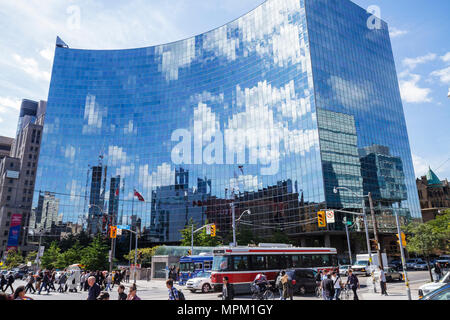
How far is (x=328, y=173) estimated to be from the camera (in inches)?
2657

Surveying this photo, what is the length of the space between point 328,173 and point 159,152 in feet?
190

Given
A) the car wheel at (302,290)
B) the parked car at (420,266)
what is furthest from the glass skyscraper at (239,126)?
the car wheel at (302,290)

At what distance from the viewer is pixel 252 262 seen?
86.4 ft

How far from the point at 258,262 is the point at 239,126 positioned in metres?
65.8

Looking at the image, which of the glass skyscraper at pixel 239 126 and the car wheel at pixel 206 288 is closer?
the car wheel at pixel 206 288

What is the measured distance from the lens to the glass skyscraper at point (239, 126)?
239ft

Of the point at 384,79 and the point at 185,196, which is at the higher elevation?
the point at 384,79

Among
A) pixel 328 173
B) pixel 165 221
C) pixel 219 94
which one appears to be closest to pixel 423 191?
pixel 328 173

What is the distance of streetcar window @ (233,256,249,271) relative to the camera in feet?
83.6

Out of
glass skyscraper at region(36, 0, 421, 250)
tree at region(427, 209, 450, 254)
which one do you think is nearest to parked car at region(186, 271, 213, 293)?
tree at region(427, 209, 450, 254)

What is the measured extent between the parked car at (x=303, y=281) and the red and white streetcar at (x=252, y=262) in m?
3.75

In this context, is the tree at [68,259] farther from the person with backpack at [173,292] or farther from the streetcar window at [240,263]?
the person with backpack at [173,292]
